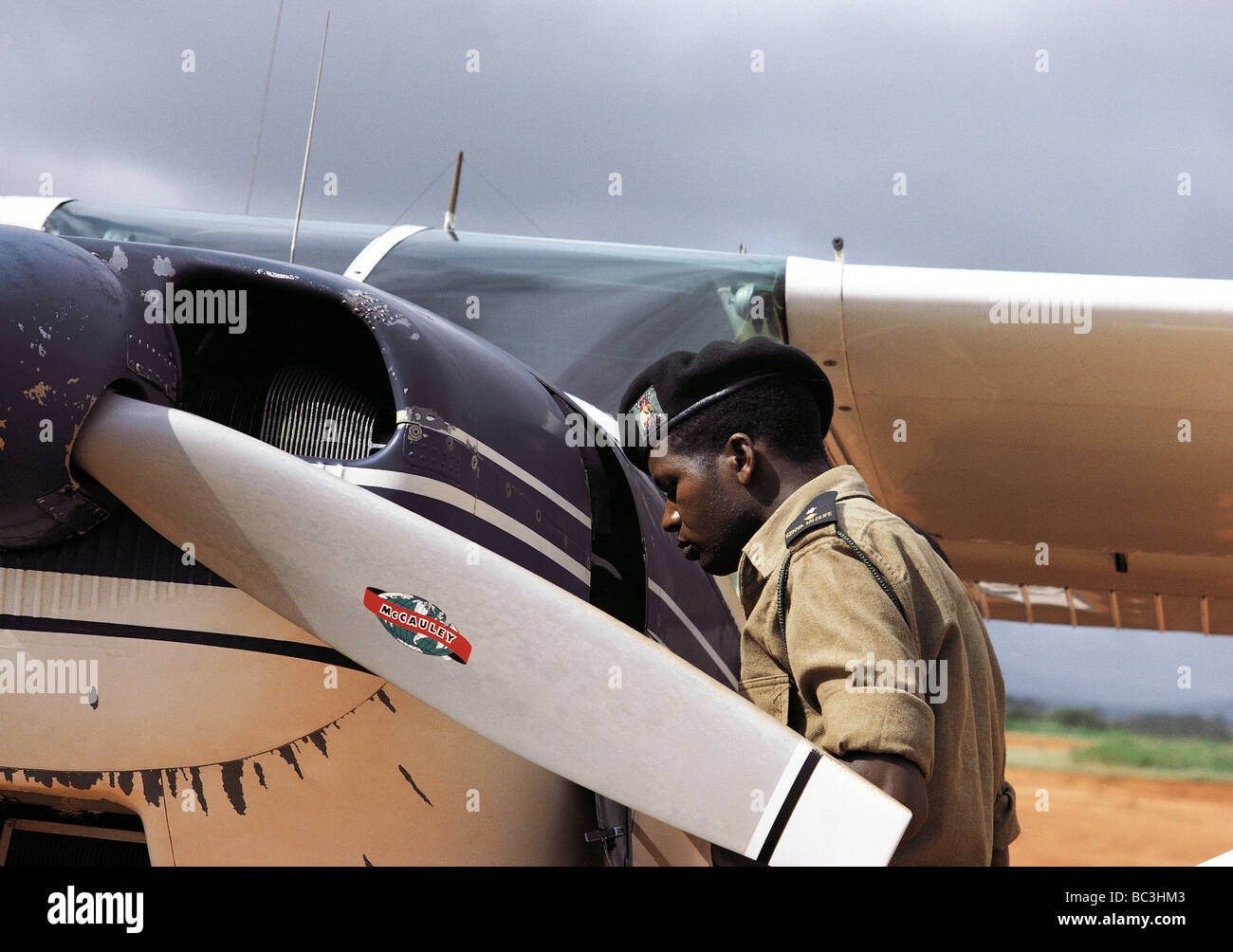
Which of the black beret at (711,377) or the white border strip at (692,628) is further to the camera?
the white border strip at (692,628)

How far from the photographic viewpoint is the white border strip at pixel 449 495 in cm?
211

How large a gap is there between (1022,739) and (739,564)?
5082 cm

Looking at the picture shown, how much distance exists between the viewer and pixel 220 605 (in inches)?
82.1

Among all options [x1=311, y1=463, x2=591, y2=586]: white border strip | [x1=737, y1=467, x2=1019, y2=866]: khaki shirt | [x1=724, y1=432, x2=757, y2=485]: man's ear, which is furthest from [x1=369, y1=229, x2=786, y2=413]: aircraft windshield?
[x1=737, y1=467, x2=1019, y2=866]: khaki shirt

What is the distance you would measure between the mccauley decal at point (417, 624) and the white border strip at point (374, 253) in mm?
2705

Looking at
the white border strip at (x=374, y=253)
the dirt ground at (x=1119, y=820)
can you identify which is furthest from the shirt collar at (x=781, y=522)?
the dirt ground at (x=1119, y=820)

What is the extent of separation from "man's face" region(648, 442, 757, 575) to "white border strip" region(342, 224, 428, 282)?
2715mm

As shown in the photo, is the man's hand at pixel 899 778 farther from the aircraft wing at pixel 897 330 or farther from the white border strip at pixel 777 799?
the aircraft wing at pixel 897 330

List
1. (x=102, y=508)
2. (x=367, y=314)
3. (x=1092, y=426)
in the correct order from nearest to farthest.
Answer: (x=102, y=508), (x=367, y=314), (x=1092, y=426)

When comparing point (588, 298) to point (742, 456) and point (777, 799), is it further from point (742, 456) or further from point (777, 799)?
point (777, 799)

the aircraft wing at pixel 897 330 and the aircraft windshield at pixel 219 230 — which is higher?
the aircraft windshield at pixel 219 230

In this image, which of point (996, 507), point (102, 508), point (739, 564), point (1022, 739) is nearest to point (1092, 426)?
point (996, 507)

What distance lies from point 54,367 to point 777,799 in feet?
4.26
